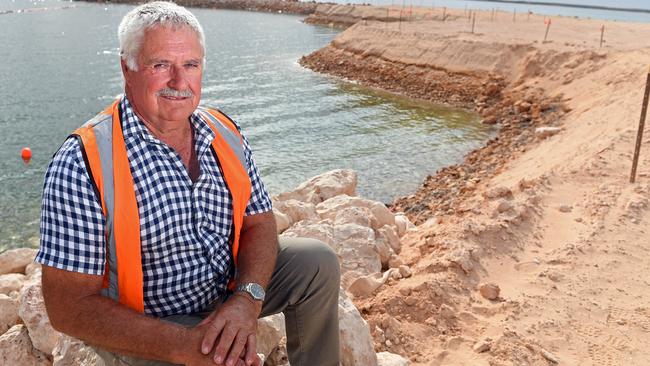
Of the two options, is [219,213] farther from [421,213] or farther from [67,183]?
[421,213]

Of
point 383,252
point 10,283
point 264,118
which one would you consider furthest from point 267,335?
point 264,118

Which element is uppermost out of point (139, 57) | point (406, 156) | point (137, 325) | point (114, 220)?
point (139, 57)

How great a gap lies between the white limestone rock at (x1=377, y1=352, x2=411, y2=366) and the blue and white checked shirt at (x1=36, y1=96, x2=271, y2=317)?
131cm

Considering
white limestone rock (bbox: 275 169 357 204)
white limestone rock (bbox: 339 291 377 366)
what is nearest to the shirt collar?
white limestone rock (bbox: 339 291 377 366)

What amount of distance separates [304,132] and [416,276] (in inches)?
396

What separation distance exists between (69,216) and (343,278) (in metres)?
3.05

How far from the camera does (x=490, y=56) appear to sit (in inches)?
803

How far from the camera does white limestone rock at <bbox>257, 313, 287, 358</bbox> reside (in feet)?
10.2

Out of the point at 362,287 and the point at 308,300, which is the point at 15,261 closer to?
the point at 362,287

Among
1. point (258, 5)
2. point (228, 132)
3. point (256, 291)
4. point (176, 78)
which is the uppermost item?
point (258, 5)

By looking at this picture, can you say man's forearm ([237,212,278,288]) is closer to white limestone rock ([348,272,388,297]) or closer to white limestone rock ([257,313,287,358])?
white limestone rock ([257,313,287,358])

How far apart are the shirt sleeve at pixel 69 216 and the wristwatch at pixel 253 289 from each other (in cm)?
63

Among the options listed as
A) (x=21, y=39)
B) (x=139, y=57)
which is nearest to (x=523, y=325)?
(x=139, y=57)

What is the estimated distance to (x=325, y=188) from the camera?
295 inches
